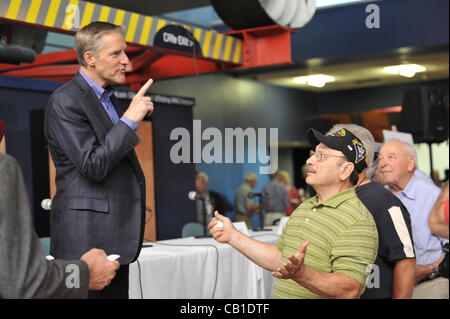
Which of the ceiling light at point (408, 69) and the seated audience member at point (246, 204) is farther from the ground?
the ceiling light at point (408, 69)

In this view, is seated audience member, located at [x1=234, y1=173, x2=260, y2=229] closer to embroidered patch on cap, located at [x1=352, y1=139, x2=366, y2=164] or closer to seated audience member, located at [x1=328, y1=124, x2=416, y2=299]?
seated audience member, located at [x1=328, y1=124, x2=416, y2=299]

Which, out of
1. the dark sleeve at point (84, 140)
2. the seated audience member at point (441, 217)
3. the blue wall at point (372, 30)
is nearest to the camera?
the seated audience member at point (441, 217)

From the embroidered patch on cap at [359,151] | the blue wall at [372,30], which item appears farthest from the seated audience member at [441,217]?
the blue wall at [372,30]

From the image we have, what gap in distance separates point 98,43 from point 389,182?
2.20 metres

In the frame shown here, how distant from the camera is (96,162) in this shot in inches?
84.7

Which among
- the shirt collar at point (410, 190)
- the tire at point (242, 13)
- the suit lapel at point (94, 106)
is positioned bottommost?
the shirt collar at point (410, 190)

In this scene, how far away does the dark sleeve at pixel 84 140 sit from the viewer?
2162 millimetres

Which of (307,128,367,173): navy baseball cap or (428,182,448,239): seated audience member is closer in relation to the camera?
(428,182,448,239): seated audience member

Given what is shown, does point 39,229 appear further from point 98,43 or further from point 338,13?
point 338,13

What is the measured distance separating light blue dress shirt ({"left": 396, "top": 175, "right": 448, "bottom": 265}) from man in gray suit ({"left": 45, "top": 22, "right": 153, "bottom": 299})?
1769 mm

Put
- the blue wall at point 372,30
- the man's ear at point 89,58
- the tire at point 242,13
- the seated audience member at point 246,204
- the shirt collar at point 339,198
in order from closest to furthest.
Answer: the man's ear at point 89,58 < the shirt collar at point 339,198 < the tire at point 242,13 < the blue wall at point 372,30 < the seated audience member at point 246,204

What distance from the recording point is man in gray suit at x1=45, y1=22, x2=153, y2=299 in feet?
7.20

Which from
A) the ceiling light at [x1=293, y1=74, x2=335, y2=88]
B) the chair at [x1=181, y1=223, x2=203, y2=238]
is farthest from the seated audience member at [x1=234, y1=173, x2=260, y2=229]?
the chair at [x1=181, y1=223, x2=203, y2=238]

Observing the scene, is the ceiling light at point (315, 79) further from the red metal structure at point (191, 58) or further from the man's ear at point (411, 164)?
the man's ear at point (411, 164)
